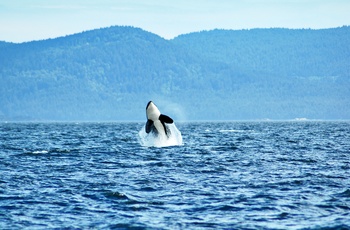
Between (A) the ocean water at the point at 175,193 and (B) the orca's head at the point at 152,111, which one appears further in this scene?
(B) the orca's head at the point at 152,111

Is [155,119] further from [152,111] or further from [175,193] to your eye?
[175,193]

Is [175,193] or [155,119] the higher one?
[155,119]

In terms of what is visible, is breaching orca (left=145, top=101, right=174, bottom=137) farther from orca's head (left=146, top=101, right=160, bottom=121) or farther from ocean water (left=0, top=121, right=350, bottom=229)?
ocean water (left=0, top=121, right=350, bottom=229)

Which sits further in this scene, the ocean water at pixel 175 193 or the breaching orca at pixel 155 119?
the breaching orca at pixel 155 119

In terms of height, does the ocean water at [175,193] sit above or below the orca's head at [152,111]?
below

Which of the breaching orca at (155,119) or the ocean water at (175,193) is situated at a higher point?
the breaching orca at (155,119)

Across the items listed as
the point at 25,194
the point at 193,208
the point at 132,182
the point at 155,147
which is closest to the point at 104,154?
the point at 155,147

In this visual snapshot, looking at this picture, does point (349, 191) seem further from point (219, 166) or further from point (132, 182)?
point (219, 166)

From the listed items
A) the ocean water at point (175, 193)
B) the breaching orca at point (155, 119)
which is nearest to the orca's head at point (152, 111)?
the breaching orca at point (155, 119)

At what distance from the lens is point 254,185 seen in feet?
85.0

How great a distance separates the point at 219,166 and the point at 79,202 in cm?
1267

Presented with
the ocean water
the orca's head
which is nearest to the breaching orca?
the orca's head

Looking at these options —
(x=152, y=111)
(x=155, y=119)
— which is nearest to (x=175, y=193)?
(x=152, y=111)

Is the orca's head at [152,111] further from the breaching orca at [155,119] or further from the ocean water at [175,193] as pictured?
the ocean water at [175,193]
